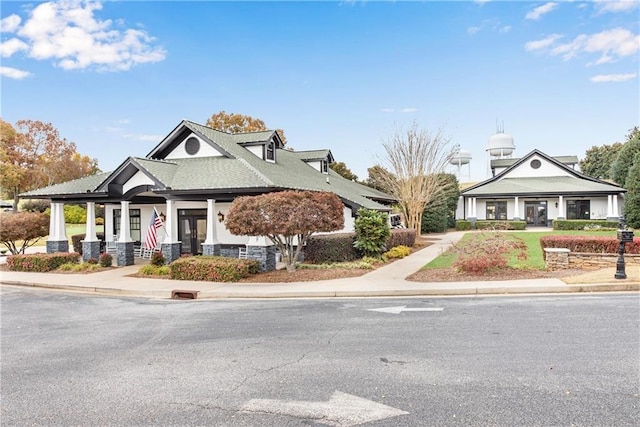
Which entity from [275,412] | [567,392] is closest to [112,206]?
[275,412]

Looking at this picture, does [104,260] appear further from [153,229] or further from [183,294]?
[183,294]

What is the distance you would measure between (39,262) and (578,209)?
138 ft

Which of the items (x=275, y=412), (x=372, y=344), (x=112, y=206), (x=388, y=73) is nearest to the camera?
(x=275, y=412)

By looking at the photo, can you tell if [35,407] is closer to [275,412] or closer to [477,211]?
[275,412]

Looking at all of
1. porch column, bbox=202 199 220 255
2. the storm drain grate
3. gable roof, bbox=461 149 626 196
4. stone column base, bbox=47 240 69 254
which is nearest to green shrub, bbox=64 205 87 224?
stone column base, bbox=47 240 69 254

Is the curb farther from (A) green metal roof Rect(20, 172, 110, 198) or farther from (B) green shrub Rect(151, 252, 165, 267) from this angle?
(A) green metal roof Rect(20, 172, 110, 198)

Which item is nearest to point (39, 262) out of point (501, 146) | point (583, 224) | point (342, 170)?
point (342, 170)

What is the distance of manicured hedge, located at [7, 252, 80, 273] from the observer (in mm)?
17438

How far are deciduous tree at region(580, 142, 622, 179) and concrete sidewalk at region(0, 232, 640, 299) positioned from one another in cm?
6572

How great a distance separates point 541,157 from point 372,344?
4176 cm

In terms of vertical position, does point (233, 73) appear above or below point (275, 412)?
above

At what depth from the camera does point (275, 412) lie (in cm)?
447

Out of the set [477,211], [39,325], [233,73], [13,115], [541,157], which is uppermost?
[13,115]

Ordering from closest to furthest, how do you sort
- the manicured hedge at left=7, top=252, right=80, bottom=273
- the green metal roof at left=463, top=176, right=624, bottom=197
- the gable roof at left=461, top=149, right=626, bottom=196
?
the manicured hedge at left=7, top=252, right=80, bottom=273 < the green metal roof at left=463, top=176, right=624, bottom=197 < the gable roof at left=461, top=149, right=626, bottom=196
